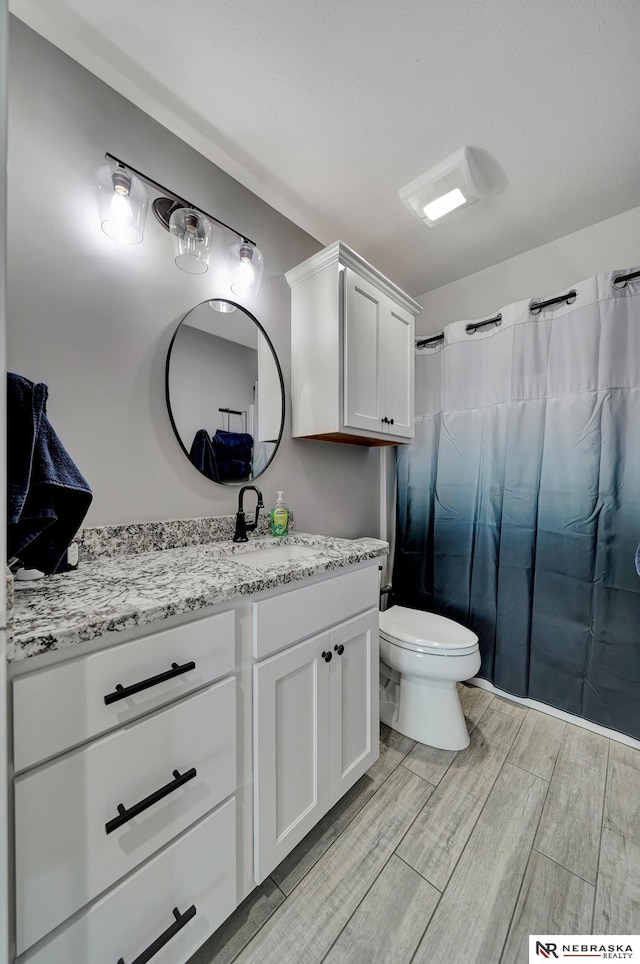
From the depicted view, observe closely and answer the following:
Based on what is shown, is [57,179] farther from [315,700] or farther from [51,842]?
[315,700]

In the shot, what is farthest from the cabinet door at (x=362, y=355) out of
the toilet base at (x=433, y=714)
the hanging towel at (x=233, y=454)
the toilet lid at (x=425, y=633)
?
the toilet base at (x=433, y=714)

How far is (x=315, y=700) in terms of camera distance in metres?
1.08

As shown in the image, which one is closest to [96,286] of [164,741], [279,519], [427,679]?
[279,519]

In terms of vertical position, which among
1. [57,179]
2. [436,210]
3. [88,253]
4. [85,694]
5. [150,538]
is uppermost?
[436,210]

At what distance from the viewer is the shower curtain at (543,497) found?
160cm

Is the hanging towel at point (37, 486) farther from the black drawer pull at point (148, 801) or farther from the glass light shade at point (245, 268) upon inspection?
the glass light shade at point (245, 268)

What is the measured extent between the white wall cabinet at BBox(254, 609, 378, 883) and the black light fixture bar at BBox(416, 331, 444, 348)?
1748mm

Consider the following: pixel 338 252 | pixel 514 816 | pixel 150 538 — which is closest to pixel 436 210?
pixel 338 252

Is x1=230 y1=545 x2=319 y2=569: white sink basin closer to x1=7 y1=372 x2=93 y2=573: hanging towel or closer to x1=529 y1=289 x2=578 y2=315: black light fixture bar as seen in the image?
x1=7 y1=372 x2=93 y2=573: hanging towel

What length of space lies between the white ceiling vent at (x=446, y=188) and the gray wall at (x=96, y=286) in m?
0.83

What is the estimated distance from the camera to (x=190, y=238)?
1.29 metres

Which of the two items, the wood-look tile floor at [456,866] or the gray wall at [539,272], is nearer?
the wood-look tile floor at [456,866]

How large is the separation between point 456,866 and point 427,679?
574mm

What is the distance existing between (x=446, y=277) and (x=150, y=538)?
228 cm
